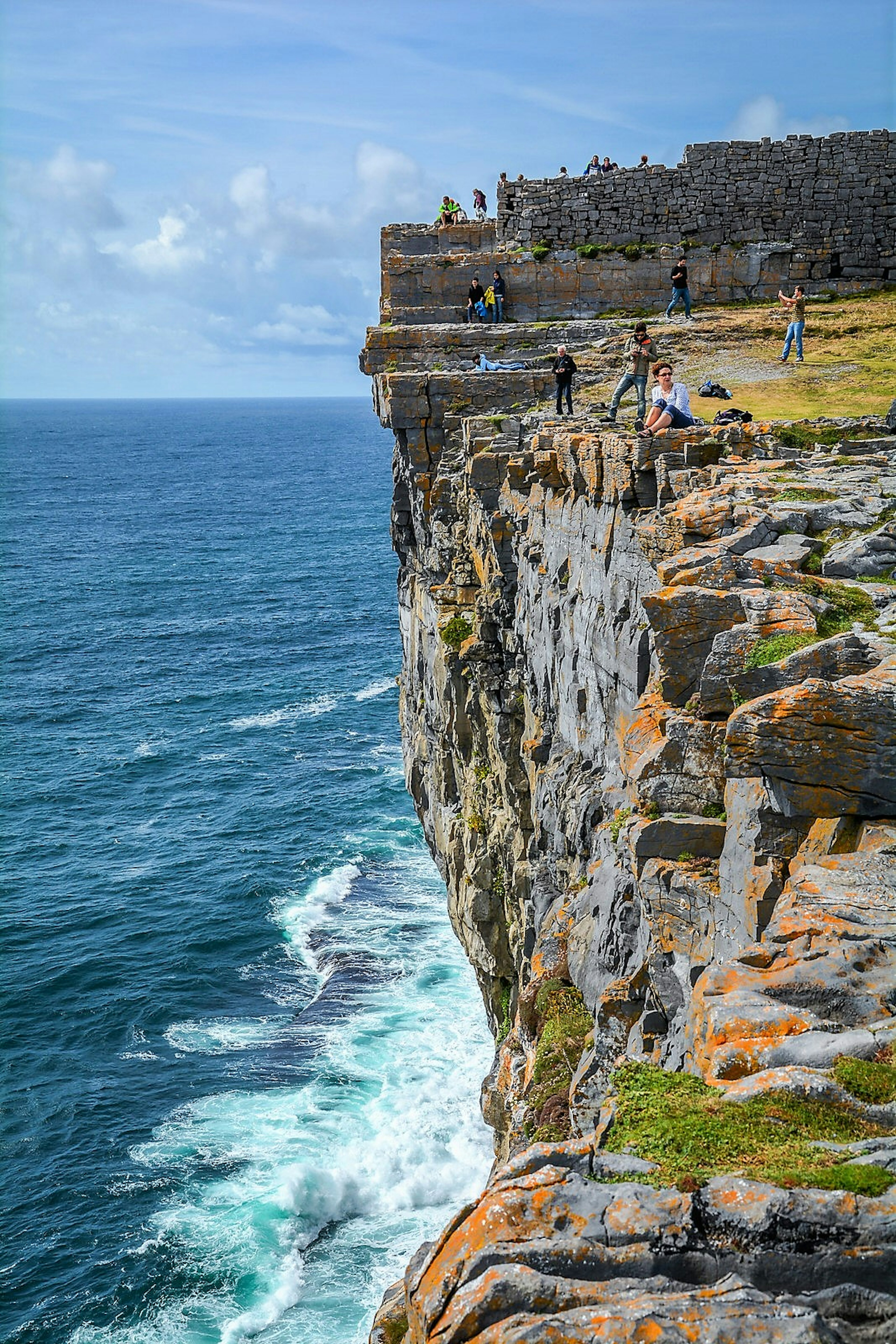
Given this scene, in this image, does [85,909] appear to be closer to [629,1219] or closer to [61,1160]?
[61,1160]

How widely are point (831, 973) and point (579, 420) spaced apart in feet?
59.3

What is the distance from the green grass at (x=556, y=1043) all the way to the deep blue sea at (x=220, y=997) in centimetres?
1074

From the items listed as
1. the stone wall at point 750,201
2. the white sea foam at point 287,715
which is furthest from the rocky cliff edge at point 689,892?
the white sea foam at point 287,715

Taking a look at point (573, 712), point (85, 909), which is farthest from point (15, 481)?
point (573, 712)

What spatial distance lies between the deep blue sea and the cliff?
20.0 feet

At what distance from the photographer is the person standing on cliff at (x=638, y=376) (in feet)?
74.7

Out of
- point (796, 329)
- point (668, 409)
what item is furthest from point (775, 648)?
point (796, 329)

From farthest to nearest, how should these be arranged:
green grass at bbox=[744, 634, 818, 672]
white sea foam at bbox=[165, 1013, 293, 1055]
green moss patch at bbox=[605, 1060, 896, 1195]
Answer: white sea foam at bbox=[165, 1013, 293, 1055]
green grass at bbox=[744, 634, 818, 672]
green moss patch at bbox=[605, 1060, 896, 1195]

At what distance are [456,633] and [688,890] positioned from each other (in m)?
19.2

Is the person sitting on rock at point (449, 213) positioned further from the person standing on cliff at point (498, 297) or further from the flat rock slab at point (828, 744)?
the flat rock slab at point (828, 744)

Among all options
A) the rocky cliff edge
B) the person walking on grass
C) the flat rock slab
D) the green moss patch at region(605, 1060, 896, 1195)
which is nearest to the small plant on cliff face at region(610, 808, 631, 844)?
the rocky cliff edge

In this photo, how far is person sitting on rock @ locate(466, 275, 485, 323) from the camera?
33812 millimetres

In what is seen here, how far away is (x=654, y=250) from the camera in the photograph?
34.3 metres

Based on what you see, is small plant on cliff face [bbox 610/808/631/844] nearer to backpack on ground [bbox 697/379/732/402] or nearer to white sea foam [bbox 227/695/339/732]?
backpack on ground [bbox 697/379/732/402]
